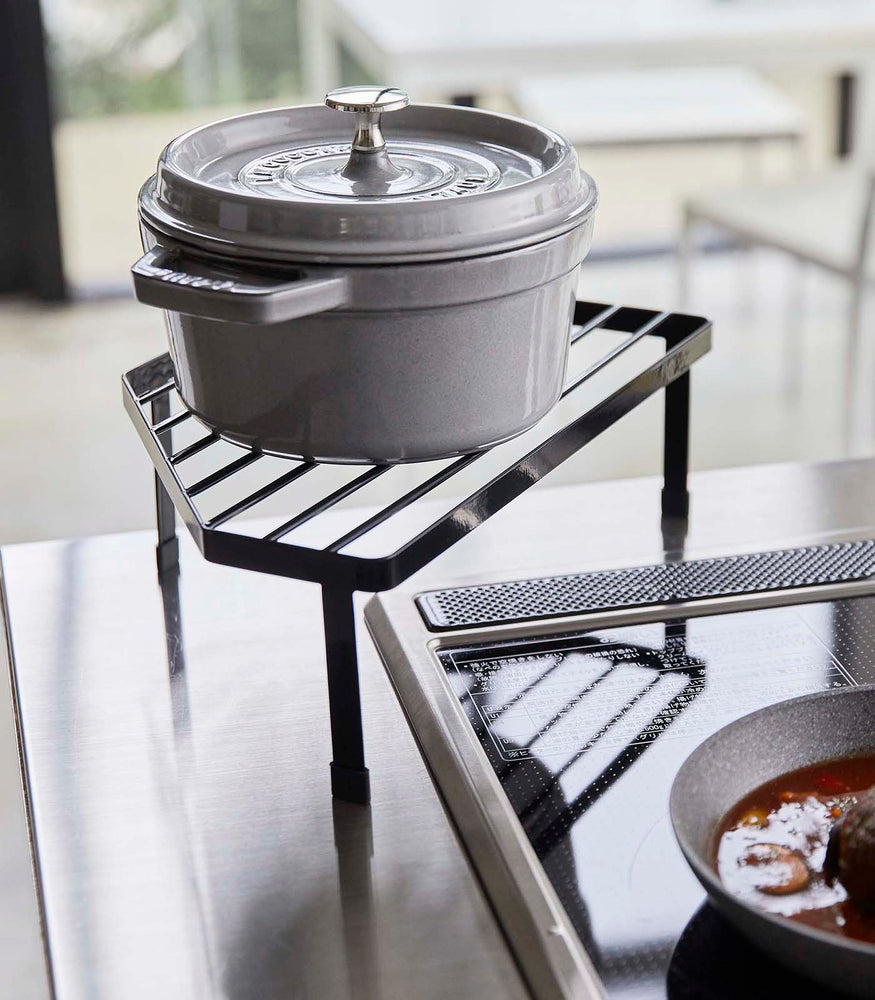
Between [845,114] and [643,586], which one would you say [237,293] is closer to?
[643,586]

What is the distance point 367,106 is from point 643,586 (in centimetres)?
36

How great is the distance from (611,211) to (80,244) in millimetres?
1404

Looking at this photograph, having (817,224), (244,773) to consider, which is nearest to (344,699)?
(244,773)

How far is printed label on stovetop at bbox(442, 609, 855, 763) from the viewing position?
2.35ft

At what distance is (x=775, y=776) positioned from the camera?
0.64m

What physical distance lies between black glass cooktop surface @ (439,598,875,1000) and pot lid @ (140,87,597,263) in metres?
0.26

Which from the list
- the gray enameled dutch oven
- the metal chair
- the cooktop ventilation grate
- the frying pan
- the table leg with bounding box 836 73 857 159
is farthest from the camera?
the table leg with bounding box 836 73 857 159

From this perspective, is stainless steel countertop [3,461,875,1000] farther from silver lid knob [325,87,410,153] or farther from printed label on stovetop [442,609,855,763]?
silver lid knob [325,87,410,153]

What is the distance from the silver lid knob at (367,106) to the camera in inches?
27.0

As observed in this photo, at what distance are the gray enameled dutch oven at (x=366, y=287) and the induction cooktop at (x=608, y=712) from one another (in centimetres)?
15

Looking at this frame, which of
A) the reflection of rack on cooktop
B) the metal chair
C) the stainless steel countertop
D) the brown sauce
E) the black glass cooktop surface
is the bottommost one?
the metal chair

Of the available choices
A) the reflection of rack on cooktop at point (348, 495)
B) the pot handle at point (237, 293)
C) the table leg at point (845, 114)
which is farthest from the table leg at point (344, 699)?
the table leg at point (845, 114)

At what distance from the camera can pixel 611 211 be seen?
3602 millimetres

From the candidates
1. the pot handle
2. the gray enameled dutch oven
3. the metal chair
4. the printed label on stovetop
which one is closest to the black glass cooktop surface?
the printed label on stovetop
